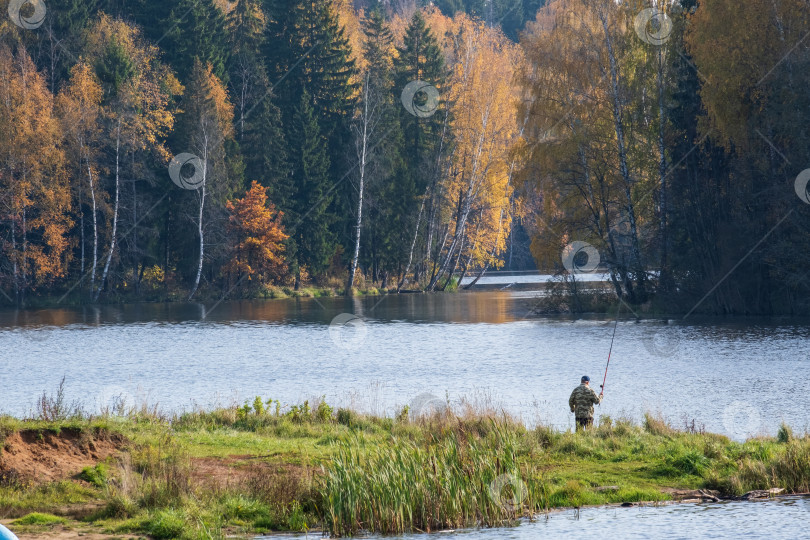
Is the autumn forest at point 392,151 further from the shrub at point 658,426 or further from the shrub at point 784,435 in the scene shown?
the shrub at point 784,435

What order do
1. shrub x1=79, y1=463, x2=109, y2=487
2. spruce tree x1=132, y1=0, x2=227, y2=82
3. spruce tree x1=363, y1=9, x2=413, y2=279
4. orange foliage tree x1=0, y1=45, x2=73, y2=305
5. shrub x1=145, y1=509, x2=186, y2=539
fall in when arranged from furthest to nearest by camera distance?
1. spruce tree x1=363, y1=9, x2=413, y2=279
2. spruce tree x1=132, y1=0, x2=227, y2=82
3. orange foliage tree x1=0, y1=45, x2=73, y2=305
4. shrub x1=79, y1=463, x2=109, y2=487
5. shrub x1=145, y1=509, x2=186, y2=539

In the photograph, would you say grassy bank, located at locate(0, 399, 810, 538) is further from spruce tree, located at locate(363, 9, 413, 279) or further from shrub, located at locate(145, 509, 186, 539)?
spruce tree, located at locate(363, 9, 413, 279)

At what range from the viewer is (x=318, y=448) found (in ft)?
53.3

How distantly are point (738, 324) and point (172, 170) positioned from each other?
36.8m

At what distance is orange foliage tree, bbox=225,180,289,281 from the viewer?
2459 inches

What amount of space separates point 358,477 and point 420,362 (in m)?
18.6

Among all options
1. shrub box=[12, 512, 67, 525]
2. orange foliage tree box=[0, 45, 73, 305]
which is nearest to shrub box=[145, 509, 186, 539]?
shrub box=[12, 512, 67, 525]

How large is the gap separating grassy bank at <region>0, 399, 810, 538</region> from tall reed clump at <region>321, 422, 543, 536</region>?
0.02m

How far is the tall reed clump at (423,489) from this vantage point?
40.3 ft

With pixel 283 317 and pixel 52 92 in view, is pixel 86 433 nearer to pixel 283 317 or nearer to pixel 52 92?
pixel 283 317

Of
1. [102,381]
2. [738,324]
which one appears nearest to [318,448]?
[102,381]

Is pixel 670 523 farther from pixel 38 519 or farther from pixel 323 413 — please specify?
pixel 323 413

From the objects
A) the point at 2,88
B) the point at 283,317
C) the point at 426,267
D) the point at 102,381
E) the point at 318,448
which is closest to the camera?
the point at 318,448

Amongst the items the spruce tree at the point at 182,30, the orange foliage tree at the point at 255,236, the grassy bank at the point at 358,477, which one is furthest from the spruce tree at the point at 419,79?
the grassy bank at the point at 358,477
